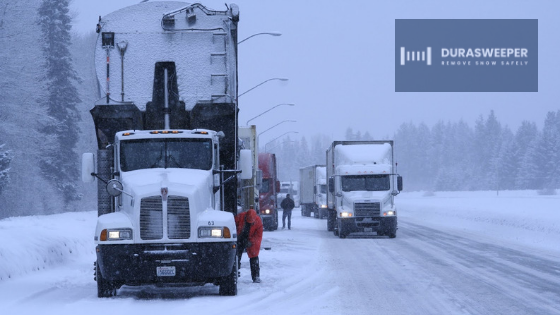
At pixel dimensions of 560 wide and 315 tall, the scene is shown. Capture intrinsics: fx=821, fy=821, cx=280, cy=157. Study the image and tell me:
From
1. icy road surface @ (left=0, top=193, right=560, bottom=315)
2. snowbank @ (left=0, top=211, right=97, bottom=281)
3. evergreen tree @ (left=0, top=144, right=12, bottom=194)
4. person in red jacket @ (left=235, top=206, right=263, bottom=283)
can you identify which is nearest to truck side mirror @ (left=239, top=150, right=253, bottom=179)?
person in red jacket @ (left=235, top=206, right=263, bottom=283)

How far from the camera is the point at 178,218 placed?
521 inches

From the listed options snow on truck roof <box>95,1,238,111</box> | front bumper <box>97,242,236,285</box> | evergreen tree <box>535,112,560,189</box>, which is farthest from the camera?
evergreen tree <box>535,112,560,189</box>

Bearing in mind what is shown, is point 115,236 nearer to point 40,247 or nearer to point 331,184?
point 40,247

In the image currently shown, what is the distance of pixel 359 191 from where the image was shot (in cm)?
3238

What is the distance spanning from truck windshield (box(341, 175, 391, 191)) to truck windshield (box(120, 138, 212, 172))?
18.4 meters

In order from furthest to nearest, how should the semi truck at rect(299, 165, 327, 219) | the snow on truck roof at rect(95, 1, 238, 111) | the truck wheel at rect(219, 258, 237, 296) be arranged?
the semi truck at rect(299, 165, 327, 219) → the snow on truck roof at rect(95, 1, 238, 111) → the truck wheel at rect(219, 258, 237, 296)

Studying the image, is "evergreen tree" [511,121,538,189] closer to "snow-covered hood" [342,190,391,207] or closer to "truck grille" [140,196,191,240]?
"snow-covered hood" [342,190,391,207]

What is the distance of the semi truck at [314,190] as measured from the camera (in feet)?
175

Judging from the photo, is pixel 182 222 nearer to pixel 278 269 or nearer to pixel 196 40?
pixel 196 40

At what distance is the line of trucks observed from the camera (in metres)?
13.2

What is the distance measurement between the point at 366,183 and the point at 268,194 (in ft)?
26.1

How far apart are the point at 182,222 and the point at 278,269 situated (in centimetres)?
560

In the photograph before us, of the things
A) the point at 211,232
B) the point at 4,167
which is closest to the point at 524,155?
the point at 4,167

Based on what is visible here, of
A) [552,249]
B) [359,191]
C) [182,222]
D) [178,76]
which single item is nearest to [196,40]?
[178,76]
